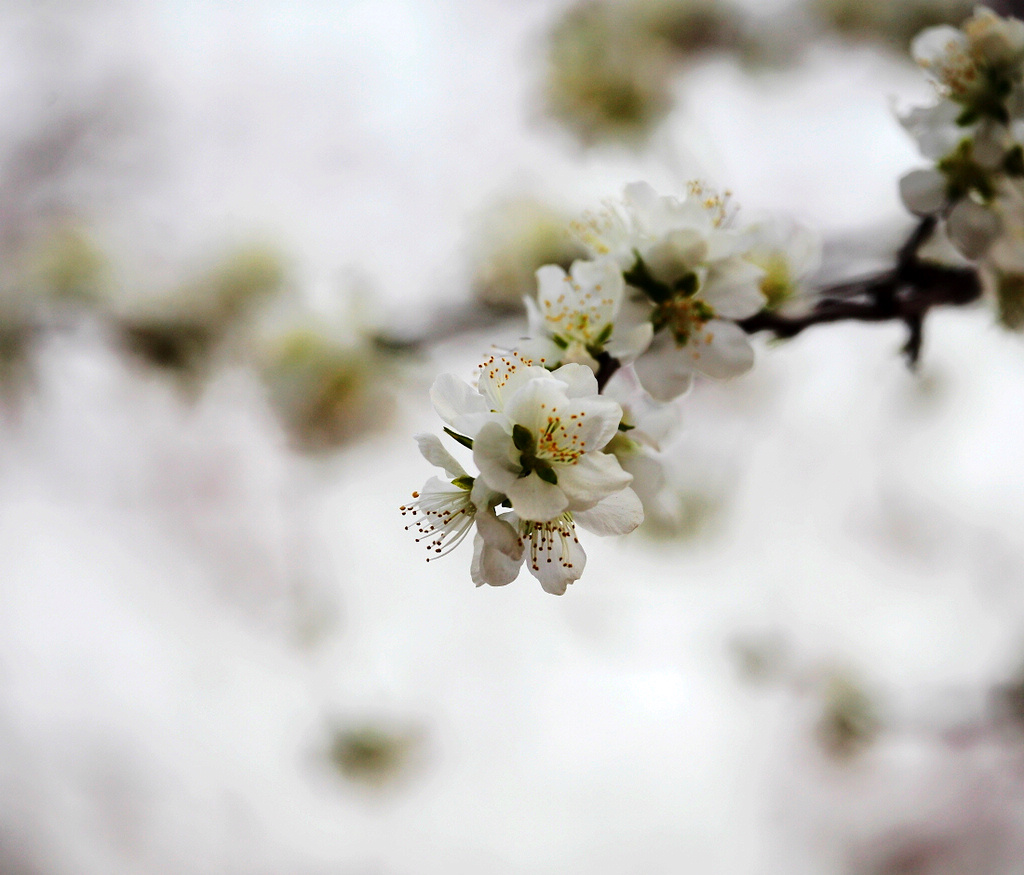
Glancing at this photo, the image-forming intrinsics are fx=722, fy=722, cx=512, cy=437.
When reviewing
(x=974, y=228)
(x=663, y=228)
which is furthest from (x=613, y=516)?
(x=974, y=228)

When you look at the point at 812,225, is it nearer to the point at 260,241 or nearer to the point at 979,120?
the point at 979,120

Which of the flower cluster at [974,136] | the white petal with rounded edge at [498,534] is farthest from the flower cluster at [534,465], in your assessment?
the flower cluster at [974,136]

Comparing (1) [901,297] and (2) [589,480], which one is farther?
(1) [901,297]

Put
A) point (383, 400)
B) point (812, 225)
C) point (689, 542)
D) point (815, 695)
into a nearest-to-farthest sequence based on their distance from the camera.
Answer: point (812, 225) < point (383, 400) < point (689, 542) < point (815, 695)

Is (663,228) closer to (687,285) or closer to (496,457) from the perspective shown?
(687,285)

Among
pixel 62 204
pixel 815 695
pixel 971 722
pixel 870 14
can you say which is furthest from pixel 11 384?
pixel 971 722

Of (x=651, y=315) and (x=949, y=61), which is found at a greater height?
(x=949, y=61)

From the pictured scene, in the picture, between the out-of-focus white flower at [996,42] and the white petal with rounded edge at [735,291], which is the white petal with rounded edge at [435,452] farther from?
the out-of-focus white flower at [996,42]
